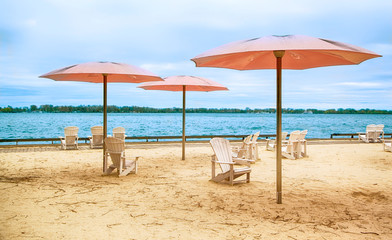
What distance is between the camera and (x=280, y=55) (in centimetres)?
455

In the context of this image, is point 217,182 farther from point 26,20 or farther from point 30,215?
point 26,20

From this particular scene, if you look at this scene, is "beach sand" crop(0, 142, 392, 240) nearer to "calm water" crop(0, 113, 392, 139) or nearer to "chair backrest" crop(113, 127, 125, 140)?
"chair backrest" crop(113, 127, 125, 140)

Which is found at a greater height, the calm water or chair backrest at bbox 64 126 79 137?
chair backrest at bbox 64 126 79 137

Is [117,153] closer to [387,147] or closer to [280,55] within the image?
[280,55]

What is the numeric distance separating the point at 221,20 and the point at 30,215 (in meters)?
11.6

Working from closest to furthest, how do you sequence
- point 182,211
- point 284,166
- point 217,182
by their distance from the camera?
point 182,211 < point 217,182 < point 284,166

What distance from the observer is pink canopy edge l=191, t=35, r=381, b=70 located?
3.79 metres

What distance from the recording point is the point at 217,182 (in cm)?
636

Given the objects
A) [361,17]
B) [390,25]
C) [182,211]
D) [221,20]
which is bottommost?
[182,211]

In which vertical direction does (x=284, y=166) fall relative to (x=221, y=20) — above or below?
below

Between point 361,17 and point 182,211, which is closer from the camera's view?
point 182,211

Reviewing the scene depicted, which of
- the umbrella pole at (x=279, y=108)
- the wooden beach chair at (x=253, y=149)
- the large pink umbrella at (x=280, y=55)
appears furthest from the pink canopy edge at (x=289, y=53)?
the wooden beach chair at (x=253, y=149)

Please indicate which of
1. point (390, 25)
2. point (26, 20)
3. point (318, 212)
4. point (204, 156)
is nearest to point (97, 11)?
point (26, 20)

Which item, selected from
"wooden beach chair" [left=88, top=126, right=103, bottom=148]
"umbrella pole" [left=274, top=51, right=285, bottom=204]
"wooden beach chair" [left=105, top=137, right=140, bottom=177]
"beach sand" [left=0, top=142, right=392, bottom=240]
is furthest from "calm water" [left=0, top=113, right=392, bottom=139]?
"umbrella pole" [left=274, top=51, right=285, bottom=204]
